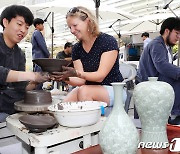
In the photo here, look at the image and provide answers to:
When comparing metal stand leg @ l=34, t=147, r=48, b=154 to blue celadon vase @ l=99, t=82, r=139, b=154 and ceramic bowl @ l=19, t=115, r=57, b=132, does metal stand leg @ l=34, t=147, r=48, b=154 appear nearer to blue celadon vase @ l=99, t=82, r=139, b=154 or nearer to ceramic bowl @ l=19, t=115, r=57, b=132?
ceramic bowl @ l=19, t=115, r=57, b=132

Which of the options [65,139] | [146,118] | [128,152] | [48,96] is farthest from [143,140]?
[48,96]

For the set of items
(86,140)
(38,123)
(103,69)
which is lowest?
(86,140)

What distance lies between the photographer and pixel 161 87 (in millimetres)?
982

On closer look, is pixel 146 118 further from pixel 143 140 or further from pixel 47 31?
pixel 47 31

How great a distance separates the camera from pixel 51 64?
60.1 inches

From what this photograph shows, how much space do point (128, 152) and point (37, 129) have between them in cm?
48

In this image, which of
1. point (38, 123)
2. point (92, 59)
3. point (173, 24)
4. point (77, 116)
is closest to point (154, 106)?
point (77, 116)

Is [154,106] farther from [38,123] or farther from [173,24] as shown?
[173,24]

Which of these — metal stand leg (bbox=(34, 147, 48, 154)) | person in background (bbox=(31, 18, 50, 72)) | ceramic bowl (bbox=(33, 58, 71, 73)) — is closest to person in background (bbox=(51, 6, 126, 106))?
ceramic bowl (bbox=(33, 58, 71, 73))

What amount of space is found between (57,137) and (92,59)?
915 millimetres

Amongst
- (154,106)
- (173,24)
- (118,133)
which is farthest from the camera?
(173,24)

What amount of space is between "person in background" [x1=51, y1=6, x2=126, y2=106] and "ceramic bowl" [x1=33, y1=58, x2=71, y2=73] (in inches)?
6.1

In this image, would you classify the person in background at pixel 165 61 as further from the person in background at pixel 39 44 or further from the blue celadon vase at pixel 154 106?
the person in background at pixel 39 44

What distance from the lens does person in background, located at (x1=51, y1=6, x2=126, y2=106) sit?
1729 mm
